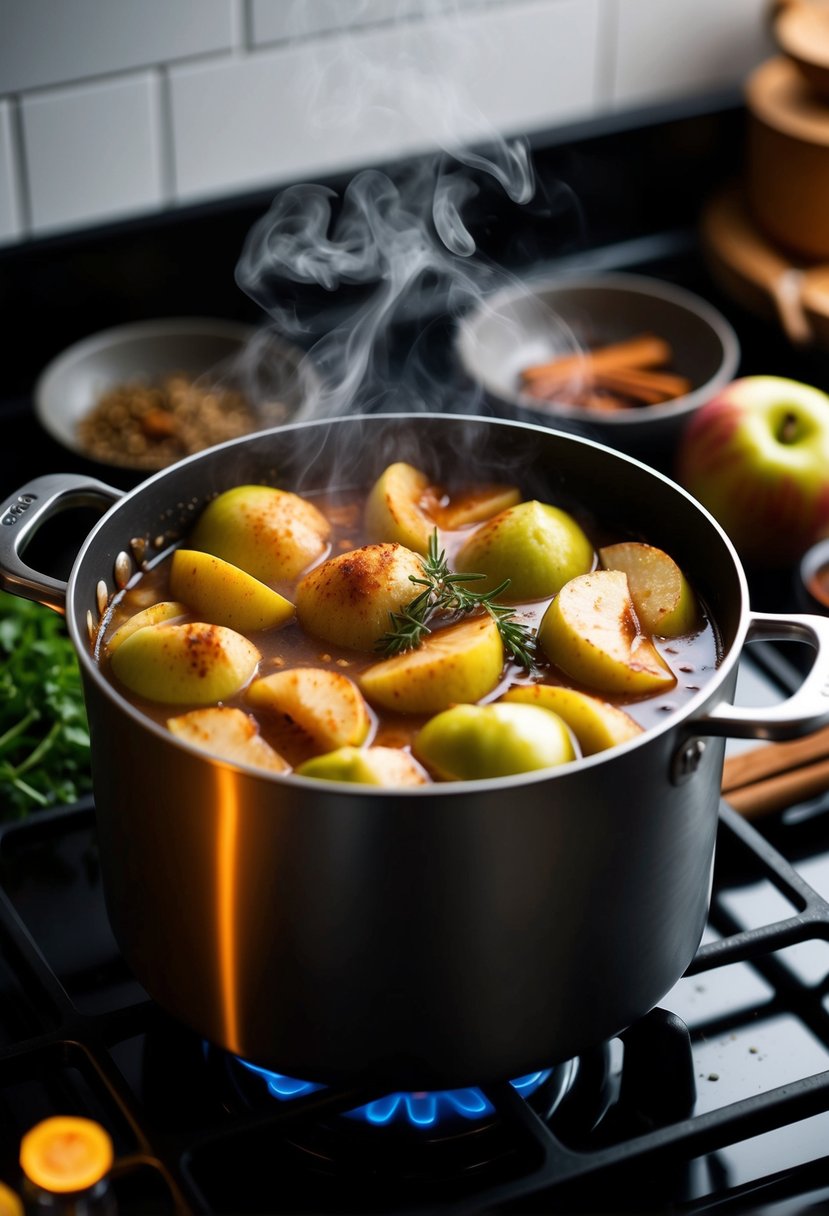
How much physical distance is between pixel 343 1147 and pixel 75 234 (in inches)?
38.7

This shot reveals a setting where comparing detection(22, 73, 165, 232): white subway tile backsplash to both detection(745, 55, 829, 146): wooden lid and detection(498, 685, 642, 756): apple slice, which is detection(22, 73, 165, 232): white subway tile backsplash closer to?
detection(745, 55, 829, 146): wooden lid

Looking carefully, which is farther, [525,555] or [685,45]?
[685,45]

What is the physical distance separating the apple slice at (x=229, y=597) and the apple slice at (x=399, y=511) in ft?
0.35

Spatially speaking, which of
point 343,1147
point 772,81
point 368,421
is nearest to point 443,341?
point 772,81

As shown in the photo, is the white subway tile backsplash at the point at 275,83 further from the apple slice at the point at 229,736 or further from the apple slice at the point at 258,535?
the apple slice at the point at 229,736

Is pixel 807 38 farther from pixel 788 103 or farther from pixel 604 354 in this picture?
pixel 604 354

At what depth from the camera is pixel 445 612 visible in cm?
98

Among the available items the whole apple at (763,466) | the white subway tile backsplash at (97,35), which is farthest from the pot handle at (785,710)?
the white subway tile backsplash at (97,35)

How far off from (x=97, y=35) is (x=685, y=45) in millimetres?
771

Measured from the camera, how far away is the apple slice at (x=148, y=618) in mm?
960

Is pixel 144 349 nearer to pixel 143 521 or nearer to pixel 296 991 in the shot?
pixel 143 521

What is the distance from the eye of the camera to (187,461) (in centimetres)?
102

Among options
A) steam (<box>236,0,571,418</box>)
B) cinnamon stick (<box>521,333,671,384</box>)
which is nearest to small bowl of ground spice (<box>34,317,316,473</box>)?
steam (<box>236,0,571,418</box>)

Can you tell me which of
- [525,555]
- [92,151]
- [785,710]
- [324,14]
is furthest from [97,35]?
[785,710]
